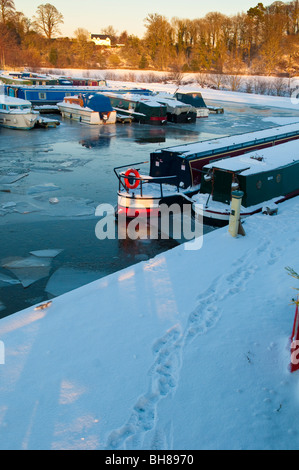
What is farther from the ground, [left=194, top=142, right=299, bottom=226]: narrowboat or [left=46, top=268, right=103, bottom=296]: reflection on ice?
[left=194, top=142, right=299, bottom=226]: narrowboat

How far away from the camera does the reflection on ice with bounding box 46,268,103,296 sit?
928 centimetres

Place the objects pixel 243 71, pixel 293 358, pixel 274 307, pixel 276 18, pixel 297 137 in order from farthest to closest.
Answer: pixel 276 18 → pixel 243 71 → pixel 297 137 → pixel 274 307 → pixel 293 358

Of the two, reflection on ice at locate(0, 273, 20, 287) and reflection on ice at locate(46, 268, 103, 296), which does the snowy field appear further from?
reflection on ice at locate(0, 273, 20, 287)

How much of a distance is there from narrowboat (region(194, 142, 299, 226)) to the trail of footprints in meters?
4.15

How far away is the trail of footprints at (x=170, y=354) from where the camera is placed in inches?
184

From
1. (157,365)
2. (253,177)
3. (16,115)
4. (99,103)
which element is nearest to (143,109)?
(99,103)

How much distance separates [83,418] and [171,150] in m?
12.4

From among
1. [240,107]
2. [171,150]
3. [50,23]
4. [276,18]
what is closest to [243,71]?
[276,18]

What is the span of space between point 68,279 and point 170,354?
4455mm

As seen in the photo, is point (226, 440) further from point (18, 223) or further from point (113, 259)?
point (18, 223)

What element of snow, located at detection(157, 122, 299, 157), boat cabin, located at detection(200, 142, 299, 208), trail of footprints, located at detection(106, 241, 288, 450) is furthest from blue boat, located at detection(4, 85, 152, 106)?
trail of footprints, located at detection(106, 241, 288, 450)

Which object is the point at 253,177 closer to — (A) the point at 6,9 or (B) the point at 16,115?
(B) the point at 16,115

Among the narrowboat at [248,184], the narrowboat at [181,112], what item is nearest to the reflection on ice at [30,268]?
the narrowboat at [248,184]

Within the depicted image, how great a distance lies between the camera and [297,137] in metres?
20.7
